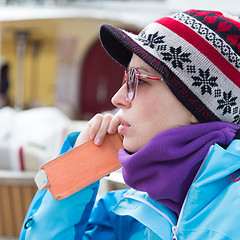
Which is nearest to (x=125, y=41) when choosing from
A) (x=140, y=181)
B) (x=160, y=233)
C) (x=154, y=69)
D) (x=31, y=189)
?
(x=154, y=69)

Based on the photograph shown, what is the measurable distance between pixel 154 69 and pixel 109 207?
1.93 feet

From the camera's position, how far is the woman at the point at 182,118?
116 cm

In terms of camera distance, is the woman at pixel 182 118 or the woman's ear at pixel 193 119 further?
the woman's ear at pixel 193 119

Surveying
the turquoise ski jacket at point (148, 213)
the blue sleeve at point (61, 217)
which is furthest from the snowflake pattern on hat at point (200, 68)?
the blue sleeve at point (61, 217)

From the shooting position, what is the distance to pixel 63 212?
1.44 m

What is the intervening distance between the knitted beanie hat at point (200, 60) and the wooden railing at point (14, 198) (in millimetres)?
1993

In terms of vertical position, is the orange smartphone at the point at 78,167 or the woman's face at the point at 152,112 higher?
the woman's face at the point at 152,112

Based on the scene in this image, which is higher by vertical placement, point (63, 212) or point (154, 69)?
point (154, 69)

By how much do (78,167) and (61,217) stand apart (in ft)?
0.60

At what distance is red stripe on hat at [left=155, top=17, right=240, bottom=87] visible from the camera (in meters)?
1.21

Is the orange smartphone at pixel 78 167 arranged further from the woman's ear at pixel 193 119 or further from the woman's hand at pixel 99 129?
the woman's ear at pixel 193 119

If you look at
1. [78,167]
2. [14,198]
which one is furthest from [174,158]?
[14,198]

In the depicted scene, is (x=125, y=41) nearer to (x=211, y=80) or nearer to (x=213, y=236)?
(x=211, y=80)

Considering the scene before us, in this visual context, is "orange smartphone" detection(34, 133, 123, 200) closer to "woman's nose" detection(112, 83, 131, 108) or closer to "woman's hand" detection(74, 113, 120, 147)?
"woman's hand" detection(74, 113, 120, 147)
